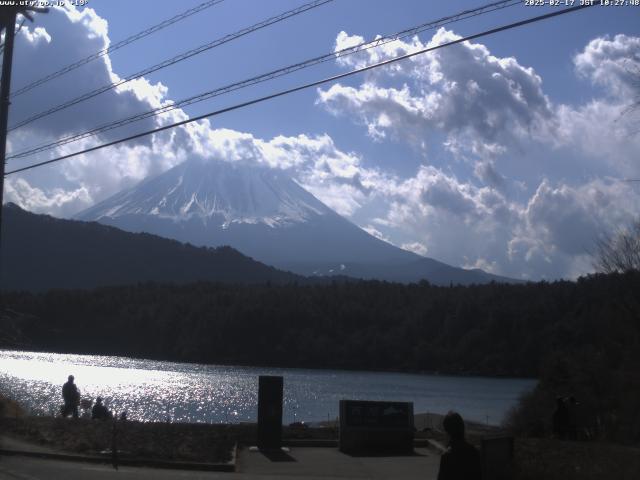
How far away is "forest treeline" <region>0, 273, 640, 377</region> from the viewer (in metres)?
117

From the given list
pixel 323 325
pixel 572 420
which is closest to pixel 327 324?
pixel 323 325

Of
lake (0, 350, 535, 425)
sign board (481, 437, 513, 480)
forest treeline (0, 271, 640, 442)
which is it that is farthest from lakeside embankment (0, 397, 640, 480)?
forest treeline (0, 271, 640, 442)

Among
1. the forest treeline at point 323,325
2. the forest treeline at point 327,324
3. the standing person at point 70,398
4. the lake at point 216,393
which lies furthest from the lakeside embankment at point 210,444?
the forest treeline at point 323,325

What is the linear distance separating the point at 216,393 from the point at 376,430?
4831 centimetres

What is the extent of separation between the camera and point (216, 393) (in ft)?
212

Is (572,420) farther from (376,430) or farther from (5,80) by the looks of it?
(5,80)

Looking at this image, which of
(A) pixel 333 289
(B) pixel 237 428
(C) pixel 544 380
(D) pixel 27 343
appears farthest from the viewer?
(A) pixel 333 289

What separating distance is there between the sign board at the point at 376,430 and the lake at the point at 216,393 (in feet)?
73.5

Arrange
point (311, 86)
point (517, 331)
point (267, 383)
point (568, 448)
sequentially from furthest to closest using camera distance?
point (517, 331)
point (267, 383)
point (568, 448)
point (311, 86)

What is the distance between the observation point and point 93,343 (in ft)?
424

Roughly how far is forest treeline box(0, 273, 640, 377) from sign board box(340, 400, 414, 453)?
3588 inches

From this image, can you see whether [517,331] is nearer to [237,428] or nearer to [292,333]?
[292,333]

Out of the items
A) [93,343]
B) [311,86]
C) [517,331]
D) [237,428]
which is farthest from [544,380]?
[93,343]

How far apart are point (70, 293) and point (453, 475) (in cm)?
13208
